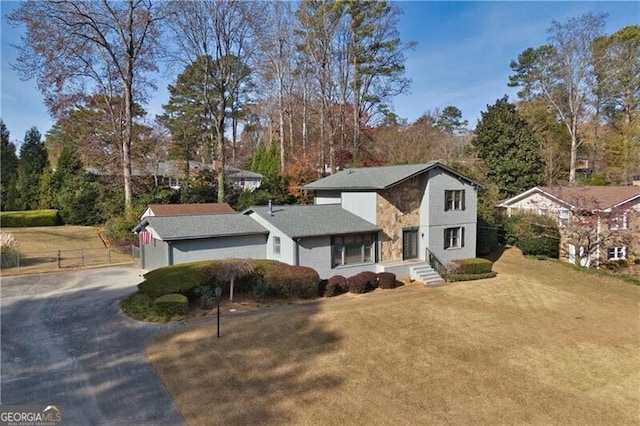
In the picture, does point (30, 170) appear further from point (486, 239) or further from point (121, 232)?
point (486, 239)

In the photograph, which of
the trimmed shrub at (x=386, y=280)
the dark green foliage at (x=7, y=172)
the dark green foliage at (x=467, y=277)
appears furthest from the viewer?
the dark green foliage at (x=7, y=172)

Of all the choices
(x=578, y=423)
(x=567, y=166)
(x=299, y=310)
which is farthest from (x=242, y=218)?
(x=567, y=166)

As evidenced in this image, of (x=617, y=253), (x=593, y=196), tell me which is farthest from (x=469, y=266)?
(x=617, y=253)

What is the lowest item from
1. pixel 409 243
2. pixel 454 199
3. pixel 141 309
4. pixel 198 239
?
pixel 141 309

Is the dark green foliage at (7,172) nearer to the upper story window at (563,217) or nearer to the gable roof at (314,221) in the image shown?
the gable roof at (314,221)

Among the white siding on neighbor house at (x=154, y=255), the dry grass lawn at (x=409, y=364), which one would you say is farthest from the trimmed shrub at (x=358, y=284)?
the white siding on neighbor house at (x=154, y=255)

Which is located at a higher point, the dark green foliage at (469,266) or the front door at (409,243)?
the front door at (409,243)
